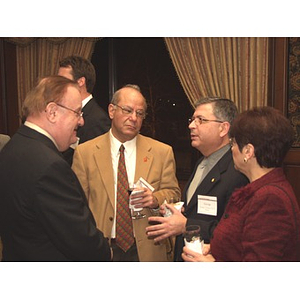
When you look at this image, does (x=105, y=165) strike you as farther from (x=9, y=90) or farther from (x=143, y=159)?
(x=9, y=90)

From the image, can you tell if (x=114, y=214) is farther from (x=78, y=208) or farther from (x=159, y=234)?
(x=78, y=208)

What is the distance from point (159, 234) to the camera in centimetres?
195

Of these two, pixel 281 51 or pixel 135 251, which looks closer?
pixel 135 251

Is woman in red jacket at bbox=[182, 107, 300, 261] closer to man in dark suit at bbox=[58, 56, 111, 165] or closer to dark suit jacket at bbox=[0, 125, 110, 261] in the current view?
dark suit jacket at bbox=[0, 125, 110, 261]

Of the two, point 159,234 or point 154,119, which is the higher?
point 154,119

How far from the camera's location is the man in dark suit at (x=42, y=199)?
1.31 meters

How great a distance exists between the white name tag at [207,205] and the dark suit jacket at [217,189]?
0.07 ft

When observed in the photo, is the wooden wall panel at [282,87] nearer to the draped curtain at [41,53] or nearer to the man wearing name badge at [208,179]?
the man wearing name badge at [208,179]

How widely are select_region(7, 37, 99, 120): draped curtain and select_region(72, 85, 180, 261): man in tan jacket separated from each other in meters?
2.82

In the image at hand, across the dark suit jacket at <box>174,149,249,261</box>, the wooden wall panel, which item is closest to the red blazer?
the dark suit jacket at <box>174,149,249,261</box>

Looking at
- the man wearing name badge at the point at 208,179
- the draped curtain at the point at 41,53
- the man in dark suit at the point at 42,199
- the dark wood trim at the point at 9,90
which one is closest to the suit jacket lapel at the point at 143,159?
the man wearing name badge at the point at 208,179

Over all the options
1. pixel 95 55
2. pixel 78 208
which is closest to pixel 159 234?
pixel 78 208

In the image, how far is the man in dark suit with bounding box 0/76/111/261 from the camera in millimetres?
1311
